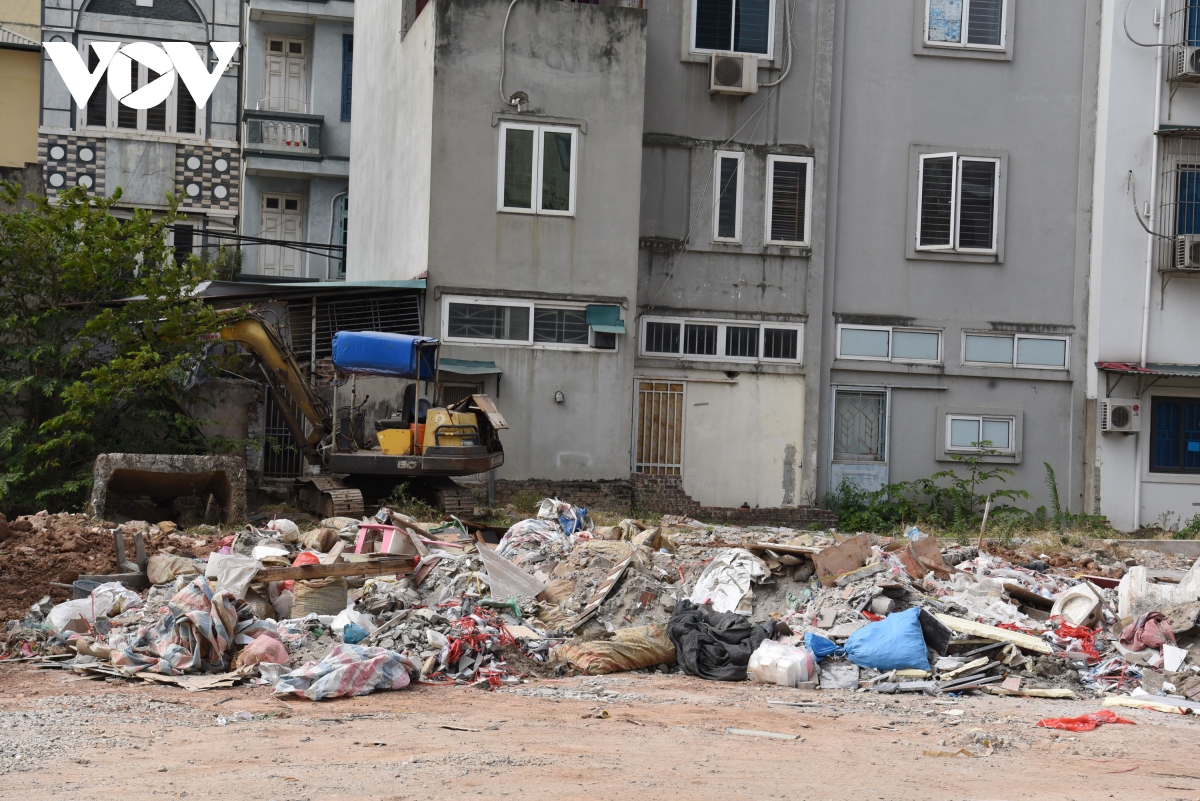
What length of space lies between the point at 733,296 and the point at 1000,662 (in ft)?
37.5

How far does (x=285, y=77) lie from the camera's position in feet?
93.5

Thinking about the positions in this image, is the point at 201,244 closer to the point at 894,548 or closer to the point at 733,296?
the point at 733,296

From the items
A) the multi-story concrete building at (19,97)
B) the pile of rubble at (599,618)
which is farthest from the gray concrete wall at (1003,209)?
the multi-story concrete building at (19,97)

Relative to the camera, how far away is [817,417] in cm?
2108

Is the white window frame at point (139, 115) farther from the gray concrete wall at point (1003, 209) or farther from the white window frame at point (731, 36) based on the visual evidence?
the gray concrete wall at point (1003, 209)

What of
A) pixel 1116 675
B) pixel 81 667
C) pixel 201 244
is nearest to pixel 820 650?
pixel 1116 675

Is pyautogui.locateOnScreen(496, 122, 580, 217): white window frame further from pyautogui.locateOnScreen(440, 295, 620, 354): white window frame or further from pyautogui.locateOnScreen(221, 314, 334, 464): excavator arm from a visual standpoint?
pyautogui.locateOnScreen(221, 314, 334, 464): excavator arm

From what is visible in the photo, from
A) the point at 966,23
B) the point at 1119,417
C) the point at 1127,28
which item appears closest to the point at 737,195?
the point at 966,23

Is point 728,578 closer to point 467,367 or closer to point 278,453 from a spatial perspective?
point 467,367

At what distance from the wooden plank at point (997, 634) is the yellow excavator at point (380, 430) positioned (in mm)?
7470

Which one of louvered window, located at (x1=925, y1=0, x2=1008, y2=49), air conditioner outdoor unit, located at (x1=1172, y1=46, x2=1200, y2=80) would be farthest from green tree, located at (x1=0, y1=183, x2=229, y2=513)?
air conditioner outdoor unit, located at (x1=1172, y1=46, x2=1200, y2=80)

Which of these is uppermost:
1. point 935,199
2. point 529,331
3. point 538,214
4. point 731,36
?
point 731,36

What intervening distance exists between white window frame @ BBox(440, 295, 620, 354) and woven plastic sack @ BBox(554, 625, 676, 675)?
9397mm
